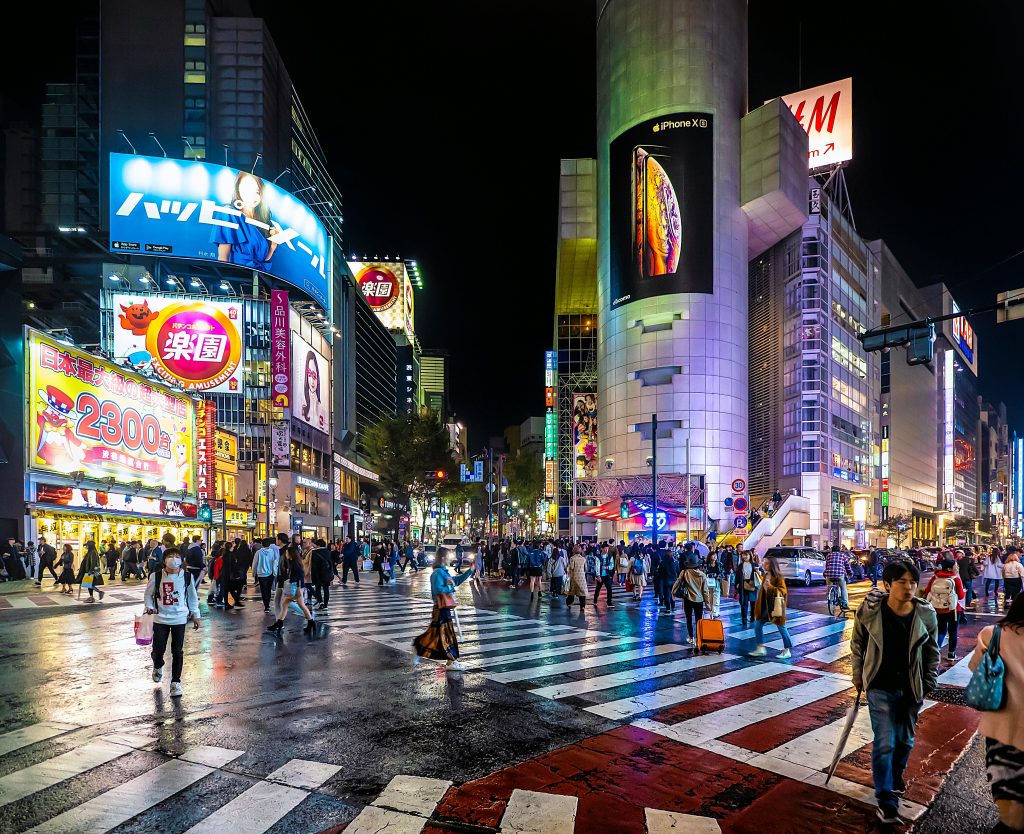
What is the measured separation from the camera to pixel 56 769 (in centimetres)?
587

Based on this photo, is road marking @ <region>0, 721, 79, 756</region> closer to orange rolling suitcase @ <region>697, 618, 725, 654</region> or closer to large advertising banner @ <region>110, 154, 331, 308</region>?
orange rolling suitcase @ <region>697, 618, 725, 654</region>

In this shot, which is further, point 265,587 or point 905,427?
point 905,427

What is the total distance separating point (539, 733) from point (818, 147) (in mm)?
75736

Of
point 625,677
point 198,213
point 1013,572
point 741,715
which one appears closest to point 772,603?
point 625,677

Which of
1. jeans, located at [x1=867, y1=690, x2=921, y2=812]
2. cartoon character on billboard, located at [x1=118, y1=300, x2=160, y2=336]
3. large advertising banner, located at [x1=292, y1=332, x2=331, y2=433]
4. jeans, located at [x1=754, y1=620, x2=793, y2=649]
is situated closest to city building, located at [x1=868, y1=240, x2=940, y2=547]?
large advertising banner, located at [x1=292, y1=332, x2=331, y2=433]

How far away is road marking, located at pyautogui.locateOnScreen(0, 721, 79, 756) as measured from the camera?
21.5ft

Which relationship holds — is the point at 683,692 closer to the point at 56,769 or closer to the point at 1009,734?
the point at 1009,734

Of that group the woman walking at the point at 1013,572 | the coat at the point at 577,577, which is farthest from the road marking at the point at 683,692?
the woman walking at the point at 1013,572

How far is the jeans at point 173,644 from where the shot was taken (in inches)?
342

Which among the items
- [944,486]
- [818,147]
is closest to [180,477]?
[818,147]

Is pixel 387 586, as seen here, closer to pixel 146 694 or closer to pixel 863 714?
pixel 146 694

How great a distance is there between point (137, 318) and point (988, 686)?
5004cm

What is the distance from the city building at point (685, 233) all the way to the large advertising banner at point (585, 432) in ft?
33.6

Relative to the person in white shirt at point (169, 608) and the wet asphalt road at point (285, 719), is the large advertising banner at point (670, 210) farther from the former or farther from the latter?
the person in white shirt at point (169, 608)
